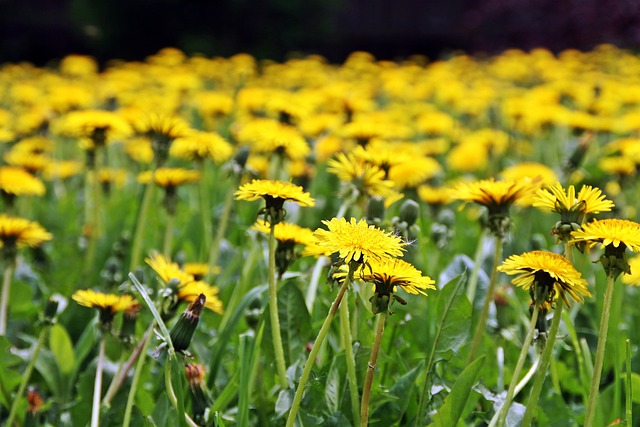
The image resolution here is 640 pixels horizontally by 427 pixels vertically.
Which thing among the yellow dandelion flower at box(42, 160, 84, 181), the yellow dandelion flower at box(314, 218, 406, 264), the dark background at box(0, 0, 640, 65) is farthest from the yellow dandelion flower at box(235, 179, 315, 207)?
the dark background at box(0, 0, 640, 65)

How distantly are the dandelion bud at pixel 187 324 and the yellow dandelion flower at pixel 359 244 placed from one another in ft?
0.66

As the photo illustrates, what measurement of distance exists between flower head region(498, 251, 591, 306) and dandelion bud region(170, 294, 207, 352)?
0.41m

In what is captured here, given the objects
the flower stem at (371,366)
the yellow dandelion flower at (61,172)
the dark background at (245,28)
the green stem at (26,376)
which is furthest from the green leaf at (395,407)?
the dark background at (245,28)

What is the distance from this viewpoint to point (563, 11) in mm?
9789

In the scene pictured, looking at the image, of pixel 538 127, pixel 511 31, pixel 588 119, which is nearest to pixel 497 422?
pixel 588 119

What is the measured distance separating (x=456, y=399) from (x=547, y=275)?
9.8 inches

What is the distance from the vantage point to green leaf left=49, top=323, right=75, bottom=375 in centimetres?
171

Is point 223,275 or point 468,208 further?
point 468,208

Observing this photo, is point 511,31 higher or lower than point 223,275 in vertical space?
higher

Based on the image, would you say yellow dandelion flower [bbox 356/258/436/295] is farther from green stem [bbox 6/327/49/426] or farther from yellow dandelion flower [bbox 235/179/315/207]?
green stem [bbox 6/327/49/426]

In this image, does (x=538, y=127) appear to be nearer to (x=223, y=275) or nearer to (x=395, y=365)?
(x=223, y=275)

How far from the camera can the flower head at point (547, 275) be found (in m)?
1.01

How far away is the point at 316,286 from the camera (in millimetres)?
1639

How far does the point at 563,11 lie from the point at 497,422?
944cm
